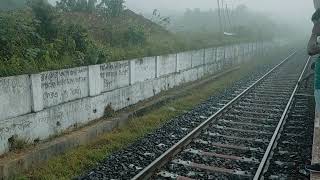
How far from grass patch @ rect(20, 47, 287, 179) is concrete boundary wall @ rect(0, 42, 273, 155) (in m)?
0.70

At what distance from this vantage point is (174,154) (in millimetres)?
8109

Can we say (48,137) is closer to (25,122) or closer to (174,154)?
(25,122)

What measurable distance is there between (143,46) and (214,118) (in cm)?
568

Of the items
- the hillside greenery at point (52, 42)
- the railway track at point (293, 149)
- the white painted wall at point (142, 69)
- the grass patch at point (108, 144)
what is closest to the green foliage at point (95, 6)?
the hillside greenery at point (52, 42)

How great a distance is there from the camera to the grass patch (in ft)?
23.9

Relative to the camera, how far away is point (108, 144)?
8.92 metres

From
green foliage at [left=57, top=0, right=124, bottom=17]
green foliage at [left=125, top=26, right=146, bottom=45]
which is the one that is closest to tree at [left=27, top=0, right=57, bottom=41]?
green foliage at [left=125, top=26, right=146, bottom=45]

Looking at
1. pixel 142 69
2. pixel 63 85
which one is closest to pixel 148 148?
pixel 63 85

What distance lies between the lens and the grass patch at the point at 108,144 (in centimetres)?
727

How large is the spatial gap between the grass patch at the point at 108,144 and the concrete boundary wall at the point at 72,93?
0.70m

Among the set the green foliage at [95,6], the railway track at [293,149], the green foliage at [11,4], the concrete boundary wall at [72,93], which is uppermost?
the green foliage at [95,6]

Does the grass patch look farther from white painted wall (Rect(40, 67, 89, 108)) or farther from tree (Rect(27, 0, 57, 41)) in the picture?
tree (Rect(27, 0, 57, 41))

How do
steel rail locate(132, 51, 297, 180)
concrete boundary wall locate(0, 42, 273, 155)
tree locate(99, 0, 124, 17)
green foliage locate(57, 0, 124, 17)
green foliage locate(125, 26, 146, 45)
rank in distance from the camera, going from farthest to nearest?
tree locate(99, 0, 124, 17), green foliage locate(57, 0, 124, 17), green foliage locate(125, 26, 146, 45), concrete boundary wall locate(0, 42, 273, 155), steel rail locate(132, 51, 297, 180)

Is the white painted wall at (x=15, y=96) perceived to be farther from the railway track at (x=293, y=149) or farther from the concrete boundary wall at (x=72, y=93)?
the railway track at (x=293, y=149)
